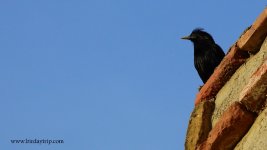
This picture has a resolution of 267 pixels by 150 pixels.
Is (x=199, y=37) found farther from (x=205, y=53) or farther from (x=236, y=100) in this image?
(x=236, y=100)

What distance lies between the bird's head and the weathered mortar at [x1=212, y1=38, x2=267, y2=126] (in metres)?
3.56

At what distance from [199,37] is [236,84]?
152 inches

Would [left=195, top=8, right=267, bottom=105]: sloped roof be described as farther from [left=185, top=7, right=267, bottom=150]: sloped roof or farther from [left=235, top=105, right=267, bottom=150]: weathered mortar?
[left=235, top=105, right=267, bottom=150]: weathered mortar

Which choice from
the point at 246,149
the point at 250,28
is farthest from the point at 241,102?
the point at 250,28

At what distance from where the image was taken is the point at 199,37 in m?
6.94

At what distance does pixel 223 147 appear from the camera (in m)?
2.93

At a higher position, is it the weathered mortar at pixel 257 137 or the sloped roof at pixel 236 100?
the sloped roof at pixel 236 100

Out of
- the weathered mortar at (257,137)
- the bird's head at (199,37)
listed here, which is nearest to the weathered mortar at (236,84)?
the weathered mortar at (257,137)

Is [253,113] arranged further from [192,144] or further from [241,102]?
[192,144]

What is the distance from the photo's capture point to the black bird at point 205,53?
6429 millimetres

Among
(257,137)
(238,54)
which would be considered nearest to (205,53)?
(238,54)

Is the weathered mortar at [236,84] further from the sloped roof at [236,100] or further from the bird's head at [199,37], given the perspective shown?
the bird's head at [199,37]

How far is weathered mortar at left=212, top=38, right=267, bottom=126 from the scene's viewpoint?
2941 mm

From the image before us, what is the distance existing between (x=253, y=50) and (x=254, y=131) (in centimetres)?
55
